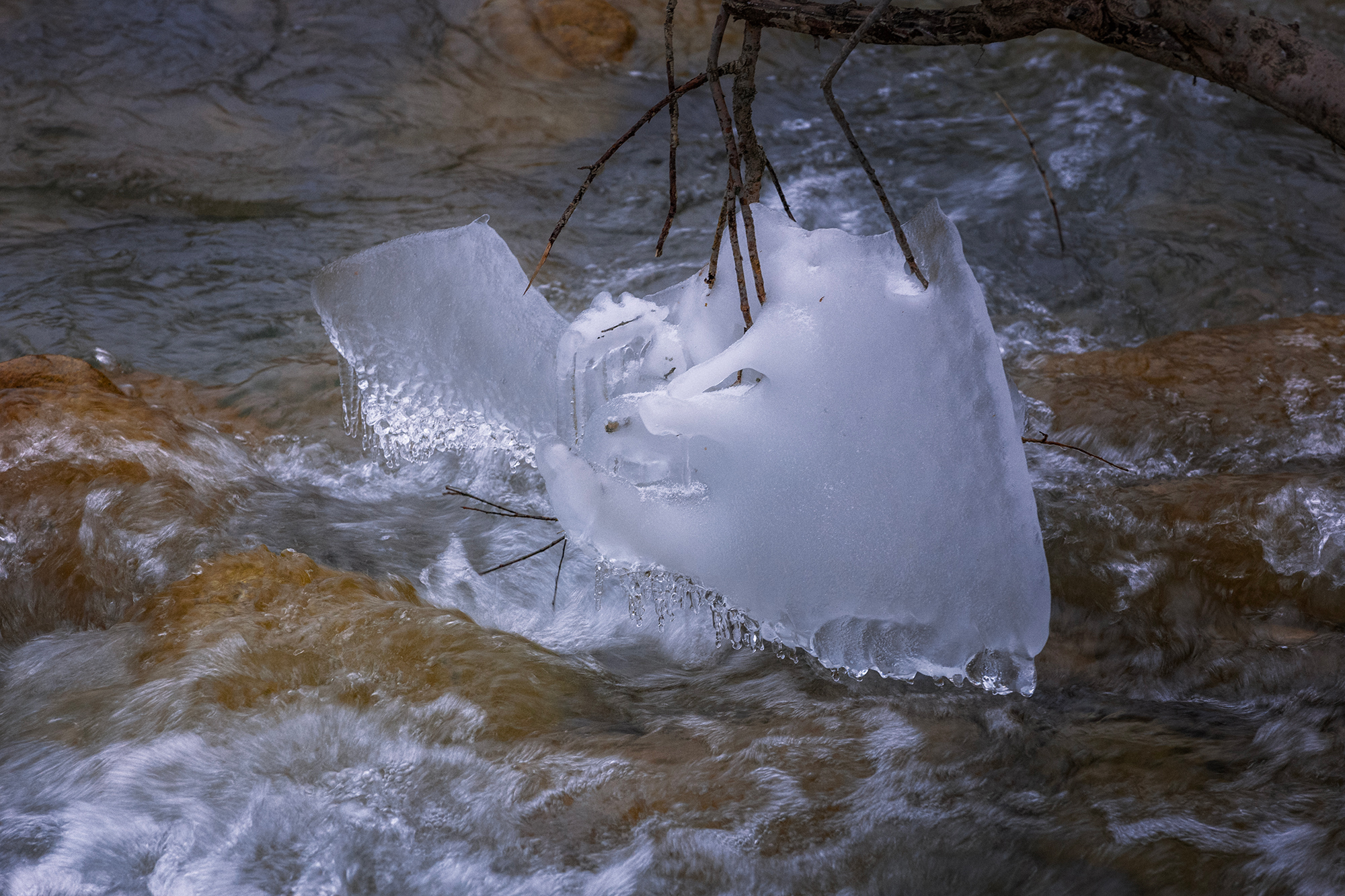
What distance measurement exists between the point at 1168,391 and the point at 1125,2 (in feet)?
5.80

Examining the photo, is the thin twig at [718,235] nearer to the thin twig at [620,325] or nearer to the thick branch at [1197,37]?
the thin twig at [620,325]

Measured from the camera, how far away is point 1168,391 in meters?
3.37

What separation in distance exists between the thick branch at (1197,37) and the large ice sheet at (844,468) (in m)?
0.44

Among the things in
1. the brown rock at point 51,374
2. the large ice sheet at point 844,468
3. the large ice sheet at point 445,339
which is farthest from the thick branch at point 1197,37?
the brown rock at point 51,374

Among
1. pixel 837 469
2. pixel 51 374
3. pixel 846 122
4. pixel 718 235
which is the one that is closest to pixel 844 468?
pixel 837 469

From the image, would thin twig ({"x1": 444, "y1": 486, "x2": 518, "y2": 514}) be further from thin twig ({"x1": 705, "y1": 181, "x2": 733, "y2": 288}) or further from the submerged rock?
thin twig ({"x1": 705, "y1": 181, "x2": 733, "y2": 288})

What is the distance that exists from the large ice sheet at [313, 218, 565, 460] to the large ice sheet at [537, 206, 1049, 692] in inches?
21.8

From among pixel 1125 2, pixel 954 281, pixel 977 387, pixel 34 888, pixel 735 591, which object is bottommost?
pixel 34 888

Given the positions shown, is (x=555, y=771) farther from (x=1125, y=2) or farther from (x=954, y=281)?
(x=1125, y=2)

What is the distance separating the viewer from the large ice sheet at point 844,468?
181cm

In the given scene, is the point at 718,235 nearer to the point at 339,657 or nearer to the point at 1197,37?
the point at 1197,37

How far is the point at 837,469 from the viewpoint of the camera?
5.98ft

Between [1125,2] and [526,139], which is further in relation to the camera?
[526,139]

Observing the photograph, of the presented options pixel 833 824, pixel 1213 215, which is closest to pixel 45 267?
pixel 833 824
